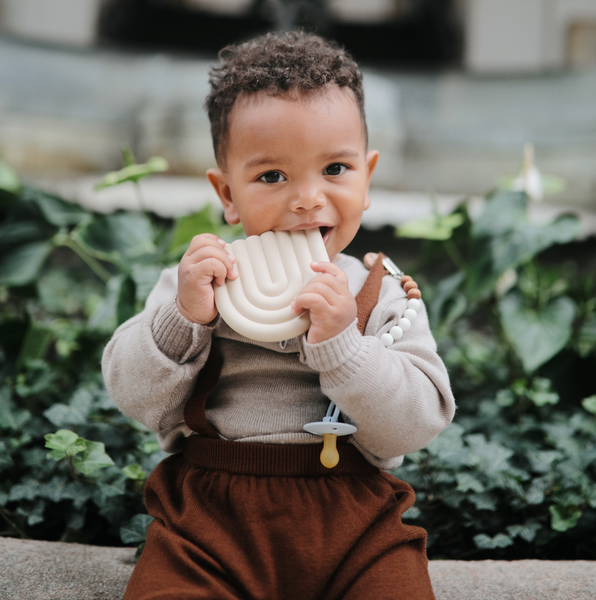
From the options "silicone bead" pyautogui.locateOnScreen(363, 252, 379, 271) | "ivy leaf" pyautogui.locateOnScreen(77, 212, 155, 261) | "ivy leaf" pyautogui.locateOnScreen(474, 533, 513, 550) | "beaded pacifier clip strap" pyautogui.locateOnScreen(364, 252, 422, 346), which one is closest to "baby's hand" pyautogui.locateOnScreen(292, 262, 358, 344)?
"beaded pacifier clip strap" pyautogui.locateOnScreen(364, 252, 422, 346)

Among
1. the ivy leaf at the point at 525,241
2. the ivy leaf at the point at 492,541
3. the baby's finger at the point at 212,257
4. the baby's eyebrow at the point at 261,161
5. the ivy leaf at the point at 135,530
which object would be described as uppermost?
the baby's eyebrow at the point at 261,161

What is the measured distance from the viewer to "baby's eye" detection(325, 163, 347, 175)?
0.86 metres

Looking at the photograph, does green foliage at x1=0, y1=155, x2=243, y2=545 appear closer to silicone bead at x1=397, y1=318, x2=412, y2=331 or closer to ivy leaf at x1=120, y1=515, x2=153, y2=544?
ivy leaf at x1=120, y1=515, x2=153, y2=544

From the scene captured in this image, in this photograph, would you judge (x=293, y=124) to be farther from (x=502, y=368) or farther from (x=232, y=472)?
(x=502, y=368)

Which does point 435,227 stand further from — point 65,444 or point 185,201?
point 185,201

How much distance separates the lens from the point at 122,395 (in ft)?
2.87

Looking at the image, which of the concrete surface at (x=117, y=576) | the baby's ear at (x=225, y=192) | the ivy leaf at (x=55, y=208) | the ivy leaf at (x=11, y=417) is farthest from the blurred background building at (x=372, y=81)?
the concrete surface at (x=117, y=576)

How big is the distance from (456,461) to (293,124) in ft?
2.52

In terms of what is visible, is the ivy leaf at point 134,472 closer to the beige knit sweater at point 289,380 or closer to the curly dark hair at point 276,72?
the beige knit sweater at point 289,380

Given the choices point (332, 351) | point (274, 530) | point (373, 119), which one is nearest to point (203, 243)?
point (332, 351)

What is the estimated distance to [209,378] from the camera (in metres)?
0.89

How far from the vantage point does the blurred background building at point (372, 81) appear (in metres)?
3.04

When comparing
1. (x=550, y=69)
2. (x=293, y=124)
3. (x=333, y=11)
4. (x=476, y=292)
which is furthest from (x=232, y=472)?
(x=333, y=11)

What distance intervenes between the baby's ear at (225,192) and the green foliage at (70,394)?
443 millimetres
